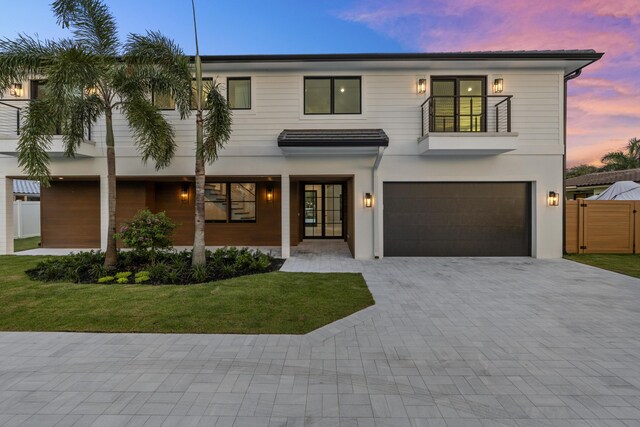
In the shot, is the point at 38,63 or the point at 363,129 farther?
the point at 363,129

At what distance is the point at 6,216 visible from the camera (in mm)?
9742

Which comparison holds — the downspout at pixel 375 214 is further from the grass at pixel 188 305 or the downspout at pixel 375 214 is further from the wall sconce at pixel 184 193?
the wall sconce at pixel 184 193

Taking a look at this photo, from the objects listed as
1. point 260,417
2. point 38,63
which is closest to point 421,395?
point 260,417

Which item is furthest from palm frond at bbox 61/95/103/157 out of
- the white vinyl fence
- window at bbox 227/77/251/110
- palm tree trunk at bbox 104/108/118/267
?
the white vinyl fence

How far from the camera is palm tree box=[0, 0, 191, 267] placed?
6.01m

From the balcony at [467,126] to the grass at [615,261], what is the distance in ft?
13.8

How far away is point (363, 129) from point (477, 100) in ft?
12.7

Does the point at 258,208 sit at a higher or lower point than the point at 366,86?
lower

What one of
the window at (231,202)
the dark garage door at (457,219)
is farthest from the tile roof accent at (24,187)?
the dark garage door at (457,219)

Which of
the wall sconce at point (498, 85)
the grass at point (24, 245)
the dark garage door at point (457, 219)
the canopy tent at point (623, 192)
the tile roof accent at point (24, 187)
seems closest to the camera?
the wall sconce at point (498, 85)

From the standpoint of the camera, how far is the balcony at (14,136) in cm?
873

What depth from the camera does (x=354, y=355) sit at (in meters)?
3.41

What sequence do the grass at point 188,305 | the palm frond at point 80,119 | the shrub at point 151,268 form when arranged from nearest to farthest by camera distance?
the grass at point 188,305
the shrub at point 151,268
the palm frond at point 80,119

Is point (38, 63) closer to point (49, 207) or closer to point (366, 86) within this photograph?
point (49, 207)
